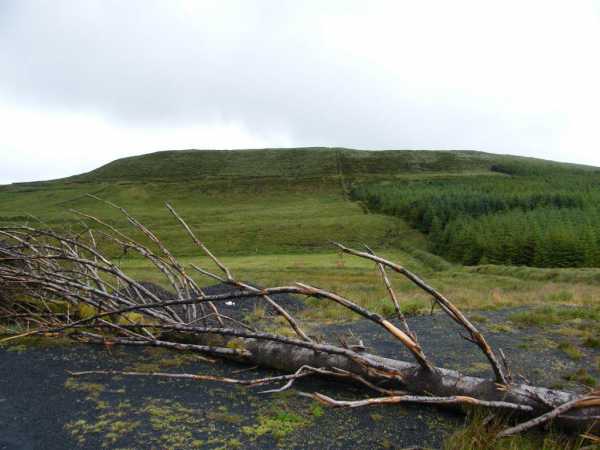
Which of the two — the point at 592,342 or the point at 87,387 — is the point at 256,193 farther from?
the point at 87,387

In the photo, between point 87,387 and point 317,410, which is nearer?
point 317,410

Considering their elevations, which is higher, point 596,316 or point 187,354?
point 187,354

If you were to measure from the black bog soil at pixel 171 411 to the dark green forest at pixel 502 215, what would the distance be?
42.1 metres

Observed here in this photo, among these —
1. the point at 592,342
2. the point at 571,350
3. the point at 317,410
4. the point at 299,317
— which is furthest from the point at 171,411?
the point at 299,317

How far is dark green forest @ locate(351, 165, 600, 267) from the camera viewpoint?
42.7 m

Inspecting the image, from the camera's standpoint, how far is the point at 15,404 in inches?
158

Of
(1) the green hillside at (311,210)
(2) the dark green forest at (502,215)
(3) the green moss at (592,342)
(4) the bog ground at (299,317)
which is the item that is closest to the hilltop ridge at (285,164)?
(1) the green hillside at (311,210)

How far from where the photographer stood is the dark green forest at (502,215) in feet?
140

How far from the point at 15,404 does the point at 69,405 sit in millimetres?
491

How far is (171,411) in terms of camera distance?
3.95m

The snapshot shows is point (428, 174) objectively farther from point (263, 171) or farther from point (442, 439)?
point (442, 439)

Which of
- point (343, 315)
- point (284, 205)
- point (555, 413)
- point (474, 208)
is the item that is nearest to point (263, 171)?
point (284, 205)

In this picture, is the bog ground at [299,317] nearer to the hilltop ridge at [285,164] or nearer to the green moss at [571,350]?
the green moss at [571,350]

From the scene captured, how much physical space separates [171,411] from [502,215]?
63.8 metres
